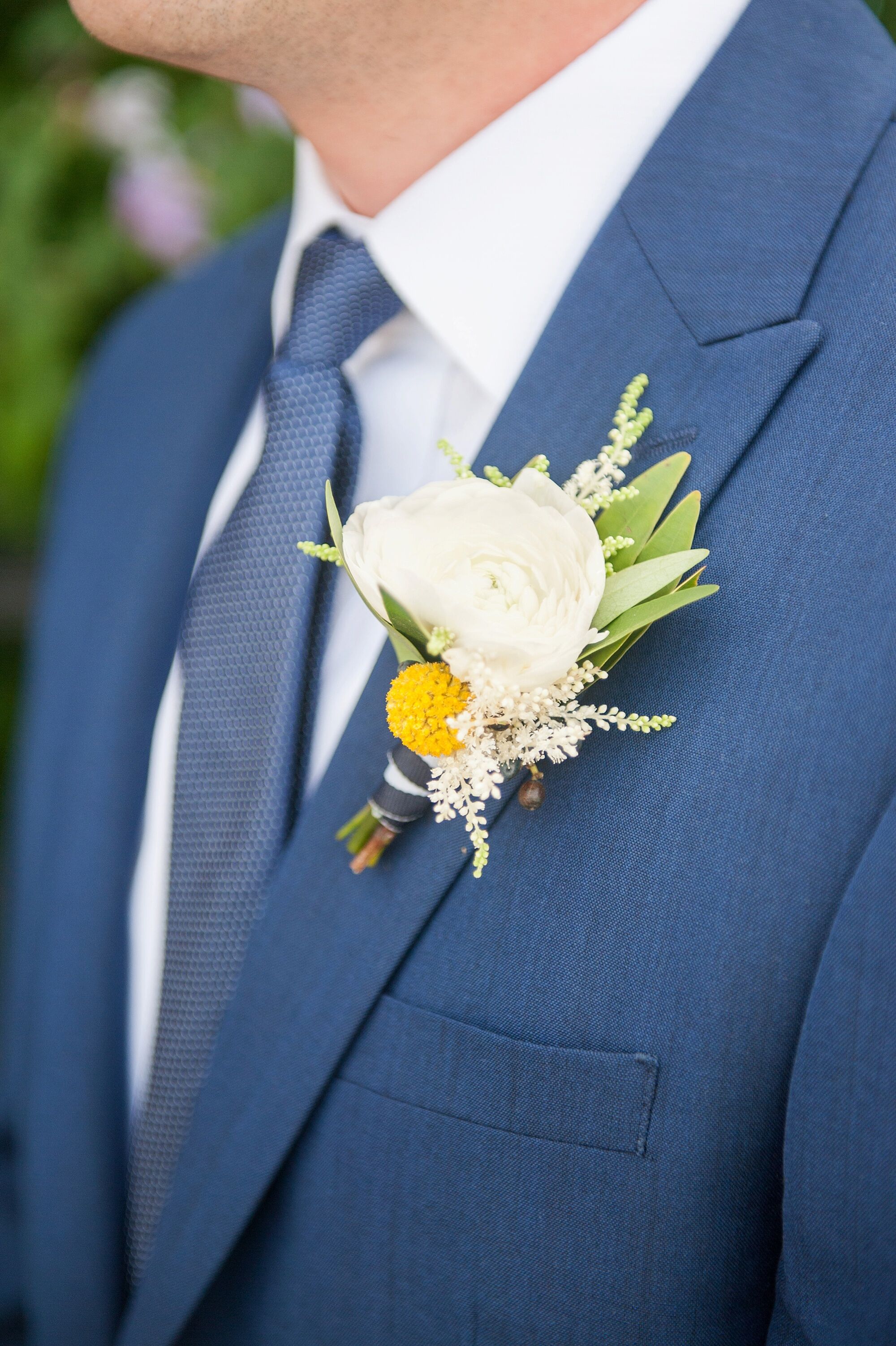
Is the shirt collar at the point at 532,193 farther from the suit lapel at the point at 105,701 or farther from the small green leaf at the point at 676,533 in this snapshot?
the suit lapel at the point at 105,701

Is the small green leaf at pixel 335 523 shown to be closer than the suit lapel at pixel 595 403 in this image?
Yes

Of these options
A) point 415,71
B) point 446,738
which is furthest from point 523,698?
point 415,71

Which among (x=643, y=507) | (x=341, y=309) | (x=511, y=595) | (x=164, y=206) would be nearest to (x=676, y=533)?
(x=643, y=507)

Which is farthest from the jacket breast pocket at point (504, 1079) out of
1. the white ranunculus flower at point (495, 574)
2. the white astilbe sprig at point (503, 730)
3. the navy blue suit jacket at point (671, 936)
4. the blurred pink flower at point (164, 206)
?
the blurred pink flower at point (164, 206)

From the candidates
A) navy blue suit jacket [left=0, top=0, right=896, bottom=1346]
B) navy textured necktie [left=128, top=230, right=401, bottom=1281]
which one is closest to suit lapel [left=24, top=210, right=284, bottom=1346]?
navy textured necktie [left=128, top=230, right=401, bottom=1281]

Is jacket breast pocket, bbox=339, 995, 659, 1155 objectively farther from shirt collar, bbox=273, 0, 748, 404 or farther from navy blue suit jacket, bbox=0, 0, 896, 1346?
shirt collar, bbox=273, 0, 748, 404

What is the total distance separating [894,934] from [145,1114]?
805mm

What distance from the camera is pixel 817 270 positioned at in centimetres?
81

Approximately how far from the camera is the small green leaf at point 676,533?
2.32 feet

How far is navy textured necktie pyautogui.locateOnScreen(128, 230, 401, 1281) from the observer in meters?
0.98

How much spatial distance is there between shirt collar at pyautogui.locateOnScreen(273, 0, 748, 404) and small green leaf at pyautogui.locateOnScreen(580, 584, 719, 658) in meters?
0.31

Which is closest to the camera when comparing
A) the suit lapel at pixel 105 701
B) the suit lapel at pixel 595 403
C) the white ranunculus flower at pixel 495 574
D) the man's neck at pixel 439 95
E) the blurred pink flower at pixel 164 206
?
the white ranunculus flower at pixel 495 574

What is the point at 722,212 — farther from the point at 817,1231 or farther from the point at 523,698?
the point at 817,1231

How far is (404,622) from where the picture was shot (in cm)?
69
